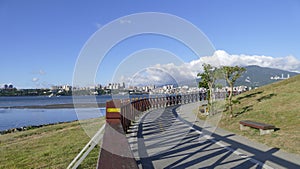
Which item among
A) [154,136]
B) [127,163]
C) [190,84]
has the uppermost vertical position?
[190,84]

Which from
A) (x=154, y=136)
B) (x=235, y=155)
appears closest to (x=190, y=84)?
(x=154, y=136)

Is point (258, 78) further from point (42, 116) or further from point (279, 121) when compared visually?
point (279, 121)

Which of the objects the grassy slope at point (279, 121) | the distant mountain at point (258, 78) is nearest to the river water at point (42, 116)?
the grassy slope at point (279, 121)

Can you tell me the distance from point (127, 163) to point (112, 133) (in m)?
2.40

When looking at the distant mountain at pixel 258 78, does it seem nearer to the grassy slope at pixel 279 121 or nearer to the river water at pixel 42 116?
the grassy slope at pixel 279 121

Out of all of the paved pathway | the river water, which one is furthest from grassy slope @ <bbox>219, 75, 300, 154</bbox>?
the river water

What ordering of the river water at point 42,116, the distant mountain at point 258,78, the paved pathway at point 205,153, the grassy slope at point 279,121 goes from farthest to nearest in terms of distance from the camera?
the distant mountain at point 258,78
the river water at point 42,116
the grassy slope at point 279,121
the paved pathway at point 205,153

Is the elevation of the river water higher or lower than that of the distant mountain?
lower

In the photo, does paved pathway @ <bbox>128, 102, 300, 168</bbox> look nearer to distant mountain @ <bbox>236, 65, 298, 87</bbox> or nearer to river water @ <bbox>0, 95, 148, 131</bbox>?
river water @ <bbox>0, 95, 148, 131</bbox>

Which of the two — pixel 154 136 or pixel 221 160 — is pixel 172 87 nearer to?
A: pixel 154 136

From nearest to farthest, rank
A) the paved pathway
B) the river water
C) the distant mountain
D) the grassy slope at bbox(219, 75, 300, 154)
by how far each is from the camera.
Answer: the paved pathway → the grassy slope at bbox(219, 75, 300, 154) → the river water → the distant mountain

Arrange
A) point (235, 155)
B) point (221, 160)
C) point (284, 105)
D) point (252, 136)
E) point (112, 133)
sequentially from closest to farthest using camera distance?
1. point (112, 133)
2. point (221, 160)
3. point (235, 155)
4. point (252, 136)
5. point (284, 105)

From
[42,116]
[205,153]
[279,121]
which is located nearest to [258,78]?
[42,116]

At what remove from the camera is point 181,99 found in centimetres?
4153
